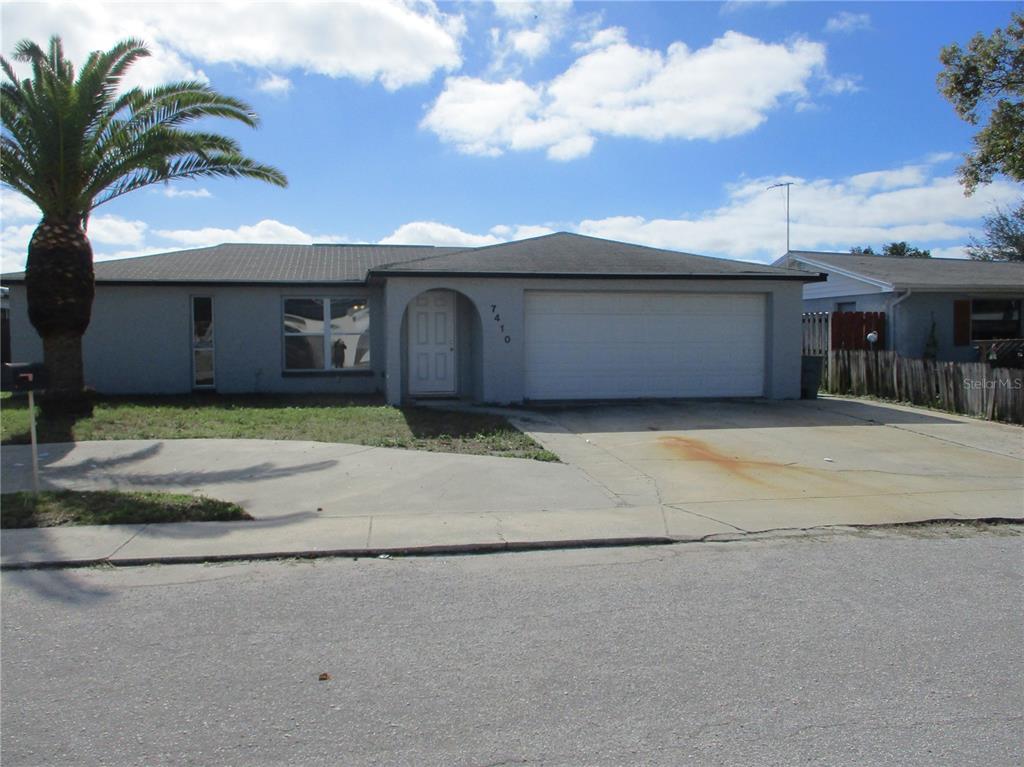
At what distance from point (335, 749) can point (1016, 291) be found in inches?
900

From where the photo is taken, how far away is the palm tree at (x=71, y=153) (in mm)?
12391

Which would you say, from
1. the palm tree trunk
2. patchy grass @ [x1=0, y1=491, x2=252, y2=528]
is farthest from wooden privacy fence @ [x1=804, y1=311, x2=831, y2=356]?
patchy grass @ [x1=0, y1=491, x2=252, y2=528]

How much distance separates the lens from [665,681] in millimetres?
4266

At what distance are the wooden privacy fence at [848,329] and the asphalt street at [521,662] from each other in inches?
594

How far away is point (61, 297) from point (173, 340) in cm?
500

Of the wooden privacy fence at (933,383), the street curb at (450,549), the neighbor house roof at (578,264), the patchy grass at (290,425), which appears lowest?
the street curb at (450,549)

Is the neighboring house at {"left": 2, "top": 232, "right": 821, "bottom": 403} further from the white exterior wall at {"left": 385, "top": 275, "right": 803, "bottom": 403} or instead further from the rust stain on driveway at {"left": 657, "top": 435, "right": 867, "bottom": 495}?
the rust stain on driveway at {"left": 657, "top": 435, "right": 867, "bottom": 495}

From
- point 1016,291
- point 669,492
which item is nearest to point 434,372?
point 669,492

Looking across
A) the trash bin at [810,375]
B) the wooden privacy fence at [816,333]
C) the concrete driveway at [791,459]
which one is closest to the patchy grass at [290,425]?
the concrete driveway at [791,459]

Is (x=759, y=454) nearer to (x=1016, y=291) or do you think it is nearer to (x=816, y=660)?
(x=816, y=660)

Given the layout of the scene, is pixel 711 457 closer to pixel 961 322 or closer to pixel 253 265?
pixel 253 265

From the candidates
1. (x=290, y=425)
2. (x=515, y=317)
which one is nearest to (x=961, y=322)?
(x=515, y=317)

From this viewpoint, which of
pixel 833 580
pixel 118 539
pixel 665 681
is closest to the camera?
pixel 665 681

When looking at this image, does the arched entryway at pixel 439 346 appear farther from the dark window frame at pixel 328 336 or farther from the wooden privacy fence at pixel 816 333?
the wooden privacy fence at pixel 816 333
